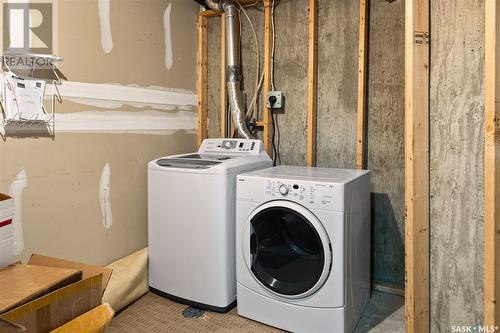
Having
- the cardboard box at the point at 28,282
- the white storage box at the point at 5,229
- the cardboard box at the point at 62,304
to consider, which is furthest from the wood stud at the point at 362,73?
the white storage box at the point at 5,229

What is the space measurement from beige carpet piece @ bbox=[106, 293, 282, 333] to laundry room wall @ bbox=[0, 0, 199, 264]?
1.38 ft

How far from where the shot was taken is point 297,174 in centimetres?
205

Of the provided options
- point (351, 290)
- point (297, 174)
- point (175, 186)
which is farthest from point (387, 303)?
point (175, 186)

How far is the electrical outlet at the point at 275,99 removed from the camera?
2.71m

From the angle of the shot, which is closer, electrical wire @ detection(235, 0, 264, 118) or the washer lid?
the washer lid

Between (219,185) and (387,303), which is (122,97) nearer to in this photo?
(219,185)

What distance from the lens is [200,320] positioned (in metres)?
2.05

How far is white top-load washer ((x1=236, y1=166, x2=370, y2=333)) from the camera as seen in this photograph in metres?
1.77

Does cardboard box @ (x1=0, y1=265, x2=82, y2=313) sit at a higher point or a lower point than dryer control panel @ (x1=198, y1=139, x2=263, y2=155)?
lower

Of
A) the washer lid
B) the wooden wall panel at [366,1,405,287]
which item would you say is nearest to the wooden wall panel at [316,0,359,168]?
the wooden wall panel at [366,1,405,287]

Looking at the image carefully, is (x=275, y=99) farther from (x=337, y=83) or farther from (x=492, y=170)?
(x=492, y=170)

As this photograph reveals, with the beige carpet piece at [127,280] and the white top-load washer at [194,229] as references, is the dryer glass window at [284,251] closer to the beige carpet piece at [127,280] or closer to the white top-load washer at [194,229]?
the white top-load washer at [194,229]

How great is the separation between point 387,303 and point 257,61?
2.06 metres

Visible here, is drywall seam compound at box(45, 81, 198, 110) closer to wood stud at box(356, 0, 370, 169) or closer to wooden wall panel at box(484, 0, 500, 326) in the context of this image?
wood stud at box(356, 0, 370, 169)
